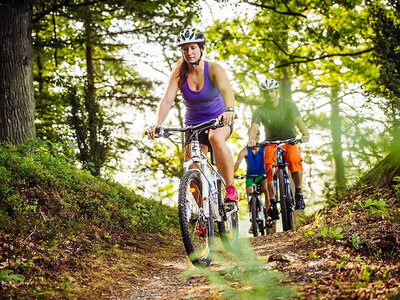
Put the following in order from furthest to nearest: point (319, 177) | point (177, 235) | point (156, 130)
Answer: point (319, 177)
point (177, 235)
point (156, 130)

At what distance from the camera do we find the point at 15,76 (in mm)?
8172

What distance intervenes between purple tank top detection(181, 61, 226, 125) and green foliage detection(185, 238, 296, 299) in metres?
1.77

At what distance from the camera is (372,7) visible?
5875 millimetres

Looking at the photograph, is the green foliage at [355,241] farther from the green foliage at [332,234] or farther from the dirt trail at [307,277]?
the green foliage at [332,234]

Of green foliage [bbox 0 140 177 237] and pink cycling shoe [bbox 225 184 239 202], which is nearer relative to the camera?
green foliage [bbox 0 140 177 237]

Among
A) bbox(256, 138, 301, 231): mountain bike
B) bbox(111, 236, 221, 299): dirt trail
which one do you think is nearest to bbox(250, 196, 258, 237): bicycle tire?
bbox(256, 138, 301, 231): mountain bike

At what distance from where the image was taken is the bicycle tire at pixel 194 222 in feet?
13.6

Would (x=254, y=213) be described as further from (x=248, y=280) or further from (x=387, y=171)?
(x=248, y=280)

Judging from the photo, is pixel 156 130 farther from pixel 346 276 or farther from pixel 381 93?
pixel 381 93

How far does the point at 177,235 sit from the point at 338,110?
508 inches

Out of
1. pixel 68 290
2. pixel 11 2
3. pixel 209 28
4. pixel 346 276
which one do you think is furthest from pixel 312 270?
pixel 209 28

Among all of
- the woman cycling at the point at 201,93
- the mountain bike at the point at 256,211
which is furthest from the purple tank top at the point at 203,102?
the mountain bike at the point at 256,211

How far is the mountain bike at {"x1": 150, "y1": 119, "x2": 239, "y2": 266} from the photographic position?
13.7ft

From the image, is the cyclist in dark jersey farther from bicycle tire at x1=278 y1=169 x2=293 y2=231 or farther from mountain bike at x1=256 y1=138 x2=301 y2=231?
bicycle tire at x1=278 y1=169 x2=293 y2=231
